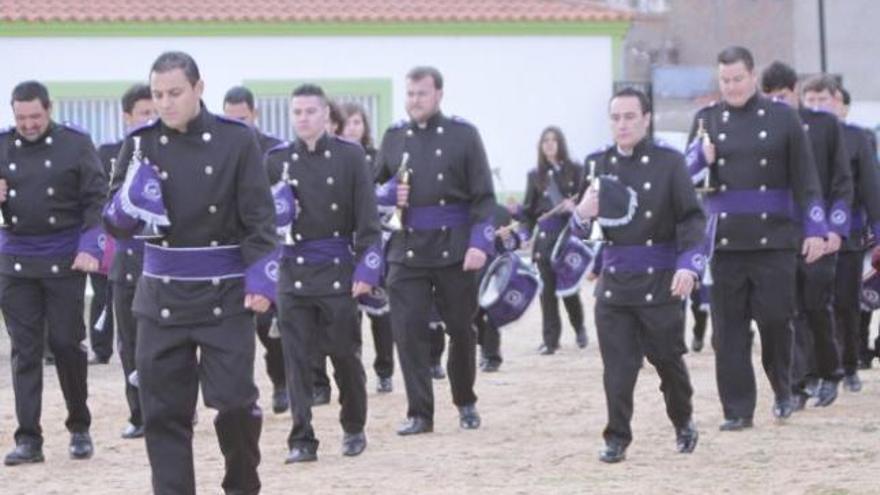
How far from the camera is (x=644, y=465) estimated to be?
1226 centimetres

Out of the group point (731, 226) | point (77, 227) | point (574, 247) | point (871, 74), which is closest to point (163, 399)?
point (77, 227)

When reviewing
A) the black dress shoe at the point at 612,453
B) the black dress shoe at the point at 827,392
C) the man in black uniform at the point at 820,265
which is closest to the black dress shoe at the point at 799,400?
the man in black uniform at the point at 820,265

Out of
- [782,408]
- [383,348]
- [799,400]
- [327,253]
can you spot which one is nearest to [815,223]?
[782,408]

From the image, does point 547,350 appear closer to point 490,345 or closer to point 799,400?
point 490,345

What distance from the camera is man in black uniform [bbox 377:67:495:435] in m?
13.8

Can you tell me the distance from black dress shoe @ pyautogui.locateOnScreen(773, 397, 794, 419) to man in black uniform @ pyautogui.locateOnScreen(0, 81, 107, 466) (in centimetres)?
414

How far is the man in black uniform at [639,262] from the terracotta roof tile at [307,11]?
922 inches

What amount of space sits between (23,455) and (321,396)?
3450 mm

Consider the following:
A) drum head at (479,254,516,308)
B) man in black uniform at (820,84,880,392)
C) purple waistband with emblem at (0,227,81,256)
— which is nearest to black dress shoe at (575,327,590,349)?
drum head at (479,254,516,308)

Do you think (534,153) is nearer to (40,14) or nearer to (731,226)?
(40,14)

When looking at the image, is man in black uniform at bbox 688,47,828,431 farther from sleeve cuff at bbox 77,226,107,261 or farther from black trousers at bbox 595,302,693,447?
sleeve cuff at bbox 77,226,107,261

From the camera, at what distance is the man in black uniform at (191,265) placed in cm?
992

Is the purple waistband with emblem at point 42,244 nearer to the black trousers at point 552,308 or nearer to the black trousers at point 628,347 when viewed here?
the black trousers at point 628,347

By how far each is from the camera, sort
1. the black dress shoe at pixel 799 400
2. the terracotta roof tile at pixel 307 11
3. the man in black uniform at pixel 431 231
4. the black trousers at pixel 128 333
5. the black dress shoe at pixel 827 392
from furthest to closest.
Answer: the terracotta roof tile at pixel 307 11 → the black dress shoe at pixel 827 392 → the black dress shoe at pixel 799 400 → the black trousers at pixel 128 333 → the man in black uniform at pixel 431 231
